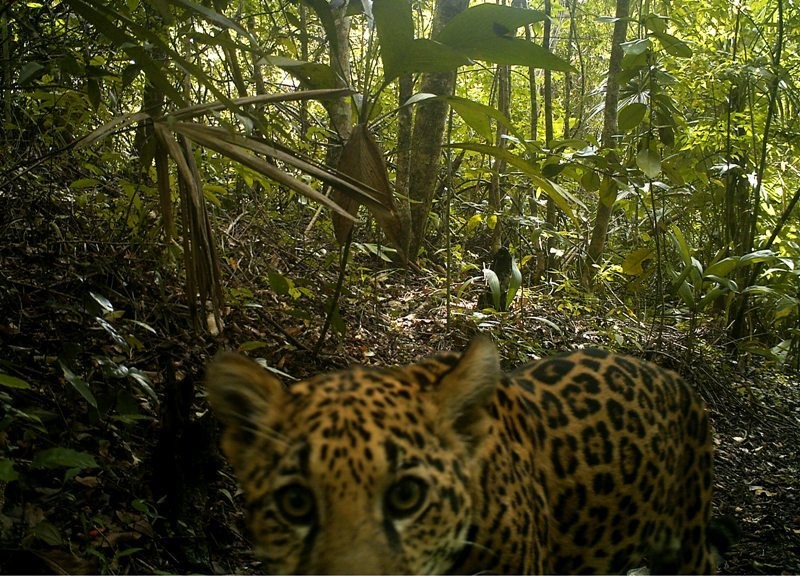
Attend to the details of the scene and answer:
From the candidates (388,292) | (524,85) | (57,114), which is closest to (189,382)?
(57,114)

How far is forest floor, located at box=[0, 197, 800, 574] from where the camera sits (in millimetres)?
3084

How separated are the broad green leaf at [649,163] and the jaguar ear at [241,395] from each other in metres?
4.48

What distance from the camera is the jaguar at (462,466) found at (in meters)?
2.00

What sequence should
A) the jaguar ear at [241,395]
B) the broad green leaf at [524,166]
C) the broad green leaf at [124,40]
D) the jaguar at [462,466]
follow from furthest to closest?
the broad green leaf at [524,166], the broad green leaf at [124,40], the jaguar ear at [241,395], the jaguar at [462,466]

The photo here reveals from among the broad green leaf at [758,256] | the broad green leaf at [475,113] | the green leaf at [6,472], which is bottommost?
the green leaf at [6,472]

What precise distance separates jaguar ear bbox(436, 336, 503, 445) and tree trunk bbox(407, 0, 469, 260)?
579 centimetres

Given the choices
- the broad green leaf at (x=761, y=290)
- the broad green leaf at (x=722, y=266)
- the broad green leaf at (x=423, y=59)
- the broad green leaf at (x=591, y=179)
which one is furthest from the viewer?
the broad green leaf at (x=761, y=290)

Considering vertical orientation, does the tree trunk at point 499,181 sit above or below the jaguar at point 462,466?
above

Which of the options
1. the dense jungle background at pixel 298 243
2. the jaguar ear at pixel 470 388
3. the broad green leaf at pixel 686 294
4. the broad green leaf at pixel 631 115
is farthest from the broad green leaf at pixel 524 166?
the broad green leaf at pixel 686 294

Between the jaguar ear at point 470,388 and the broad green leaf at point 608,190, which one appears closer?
the jaguar ear at point 470,388

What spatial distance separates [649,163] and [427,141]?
2.80 metres

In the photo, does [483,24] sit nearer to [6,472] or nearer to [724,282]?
[6,472]

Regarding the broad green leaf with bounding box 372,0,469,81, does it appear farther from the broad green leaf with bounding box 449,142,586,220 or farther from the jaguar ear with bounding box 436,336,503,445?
the jaguar ear with bounding box 436,336,503,445

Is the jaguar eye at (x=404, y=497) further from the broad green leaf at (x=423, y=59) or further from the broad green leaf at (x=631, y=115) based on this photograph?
the broad green leaf at (x=631, y=115)
